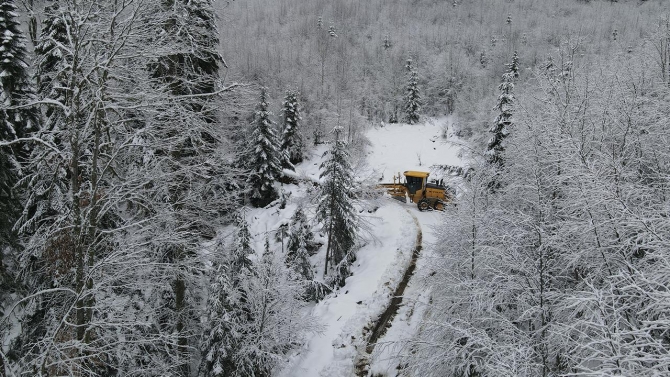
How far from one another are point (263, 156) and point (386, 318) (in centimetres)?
1757

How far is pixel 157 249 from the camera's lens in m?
8.91

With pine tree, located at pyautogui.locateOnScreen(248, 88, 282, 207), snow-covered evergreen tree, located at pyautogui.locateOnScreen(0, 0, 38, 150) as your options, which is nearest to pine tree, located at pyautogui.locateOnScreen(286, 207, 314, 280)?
pine tree, located at pyautogui.locateOnScreen(248, 88, 282, 207)

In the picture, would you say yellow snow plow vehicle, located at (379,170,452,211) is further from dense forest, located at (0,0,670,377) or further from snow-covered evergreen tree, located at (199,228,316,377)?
snow-covered evergreen tree, located at (199,228,316,377)

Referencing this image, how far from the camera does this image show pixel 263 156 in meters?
29.1

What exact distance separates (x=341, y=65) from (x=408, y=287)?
63.7m

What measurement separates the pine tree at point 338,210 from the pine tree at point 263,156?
9.87 metres

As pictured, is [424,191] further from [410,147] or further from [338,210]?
[410,147]

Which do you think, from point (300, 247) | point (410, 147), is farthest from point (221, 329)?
point (410, 147)

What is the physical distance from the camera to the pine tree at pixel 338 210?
20172 mm

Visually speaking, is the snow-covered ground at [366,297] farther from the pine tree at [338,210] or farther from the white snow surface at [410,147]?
the white snow surface at [410,147]

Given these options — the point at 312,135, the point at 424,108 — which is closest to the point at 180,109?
the point at 312,135

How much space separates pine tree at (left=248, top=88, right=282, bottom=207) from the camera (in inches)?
1146

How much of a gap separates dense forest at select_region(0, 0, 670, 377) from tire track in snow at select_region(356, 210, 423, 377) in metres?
1.43

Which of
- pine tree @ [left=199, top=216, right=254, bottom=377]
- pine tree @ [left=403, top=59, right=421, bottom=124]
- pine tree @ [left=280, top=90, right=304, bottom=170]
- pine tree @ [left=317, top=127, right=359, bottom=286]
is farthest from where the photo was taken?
pine tree @ [left=403, top=59, right=421, bottom=124]
